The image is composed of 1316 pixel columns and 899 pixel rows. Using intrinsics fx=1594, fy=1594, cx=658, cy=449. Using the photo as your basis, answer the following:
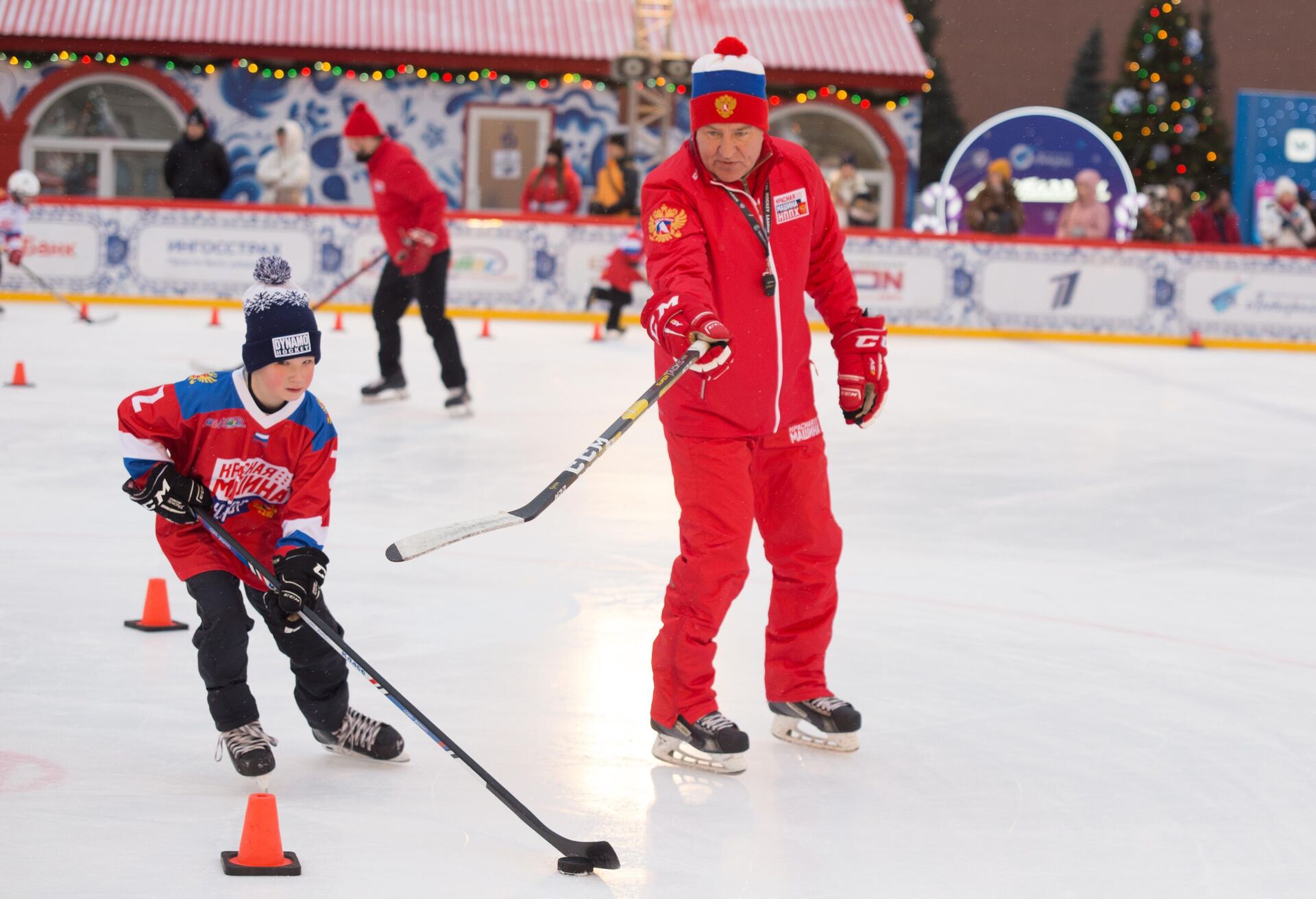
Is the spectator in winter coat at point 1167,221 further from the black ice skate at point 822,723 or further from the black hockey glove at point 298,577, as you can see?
the black hockey glove at point 298,577

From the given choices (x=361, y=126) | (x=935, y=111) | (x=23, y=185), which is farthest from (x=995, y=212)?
(x=935, y=111)

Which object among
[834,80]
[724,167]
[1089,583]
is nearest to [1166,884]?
[724,167]

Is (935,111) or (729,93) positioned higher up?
(935,111)

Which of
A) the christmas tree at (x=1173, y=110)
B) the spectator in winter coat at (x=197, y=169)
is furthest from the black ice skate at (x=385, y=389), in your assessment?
the christmas tree at (x=1173, y=110)

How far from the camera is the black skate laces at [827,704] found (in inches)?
123

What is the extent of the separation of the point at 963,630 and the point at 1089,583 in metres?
0.83

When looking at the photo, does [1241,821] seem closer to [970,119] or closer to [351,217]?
[351,217]

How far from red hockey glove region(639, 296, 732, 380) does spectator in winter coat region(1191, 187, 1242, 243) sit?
12229 mm

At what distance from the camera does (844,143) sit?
18.8 metres

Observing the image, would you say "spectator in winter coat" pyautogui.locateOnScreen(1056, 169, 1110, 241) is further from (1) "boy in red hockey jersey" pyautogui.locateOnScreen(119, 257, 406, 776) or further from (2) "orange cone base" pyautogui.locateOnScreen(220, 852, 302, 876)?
(2) "orange cone base" pyautogui.locateOnScreen(220, 852, 302, 876)

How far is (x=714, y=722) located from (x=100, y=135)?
1641 cm

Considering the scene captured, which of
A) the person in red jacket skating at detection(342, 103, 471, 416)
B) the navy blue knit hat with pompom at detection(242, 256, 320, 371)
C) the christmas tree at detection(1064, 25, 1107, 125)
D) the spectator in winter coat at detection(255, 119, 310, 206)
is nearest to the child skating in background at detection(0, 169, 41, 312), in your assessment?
the spectator in winter coat at detection(255, 119, 310, 206)

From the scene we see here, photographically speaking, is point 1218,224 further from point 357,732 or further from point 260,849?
point 260,849

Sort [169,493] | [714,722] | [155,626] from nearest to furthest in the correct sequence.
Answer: [169,493]
[714,722]
[155,626]
